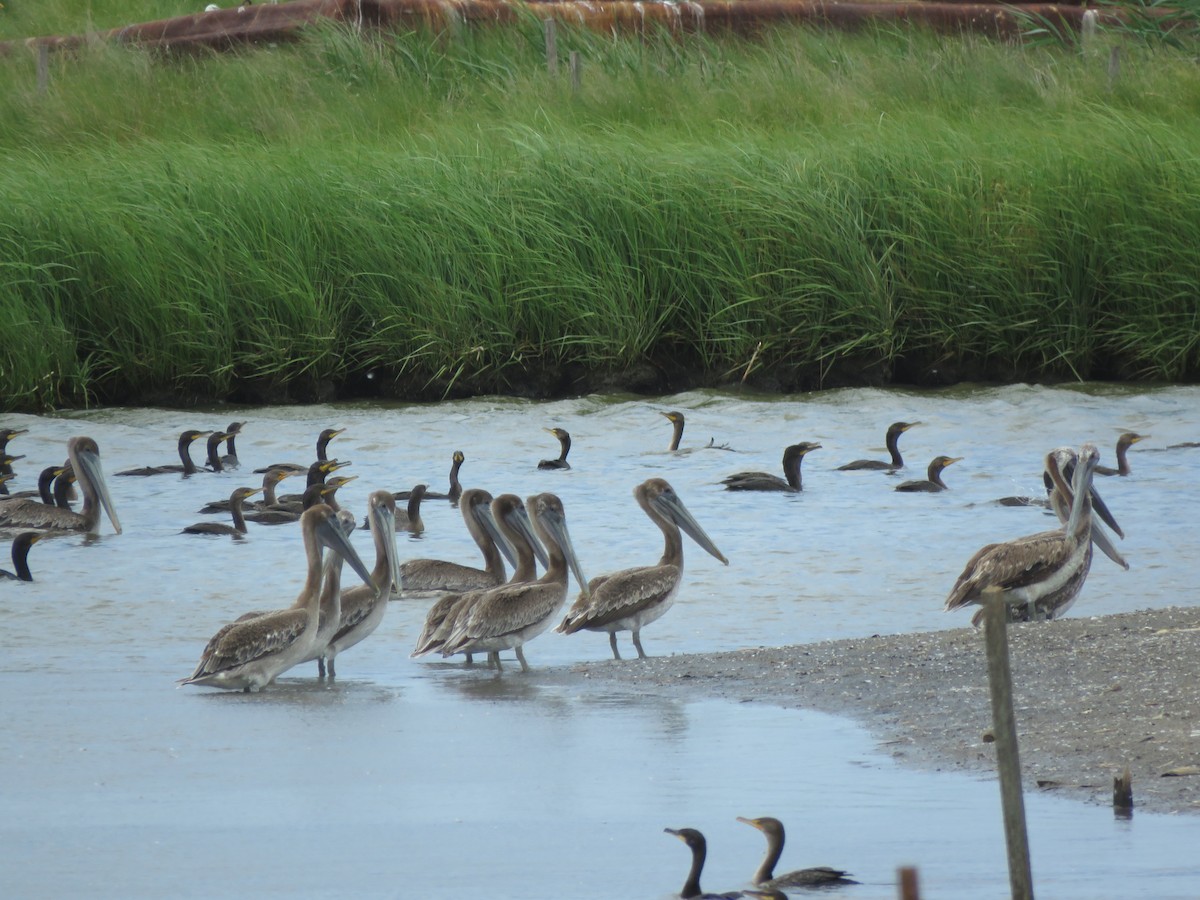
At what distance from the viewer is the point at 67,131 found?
65.6ft

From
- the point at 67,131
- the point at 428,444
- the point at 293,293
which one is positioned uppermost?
the point at 67,131

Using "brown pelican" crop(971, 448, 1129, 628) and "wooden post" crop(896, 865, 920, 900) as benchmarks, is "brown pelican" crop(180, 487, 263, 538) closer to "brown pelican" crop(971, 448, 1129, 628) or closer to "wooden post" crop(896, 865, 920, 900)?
"brown pelican" crop(971, 448, 1129, 628)

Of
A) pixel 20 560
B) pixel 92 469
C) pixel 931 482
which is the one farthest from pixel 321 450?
pixel 931 482

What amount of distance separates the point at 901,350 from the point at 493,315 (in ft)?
10.9

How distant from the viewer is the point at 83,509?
11.7 m

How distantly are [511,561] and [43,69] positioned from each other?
14685 mm

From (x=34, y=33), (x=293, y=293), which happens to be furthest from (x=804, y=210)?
(x=34, y=33)

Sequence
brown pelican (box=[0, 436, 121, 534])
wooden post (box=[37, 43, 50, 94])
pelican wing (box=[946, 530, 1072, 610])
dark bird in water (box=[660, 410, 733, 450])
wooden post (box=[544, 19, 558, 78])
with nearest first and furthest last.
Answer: pelican wing (box=[946, 530, 1072, 610]), brown pelican (box=[0, 436, 121, 534]), dark bird in water (box=[660, 410, 733, 450]), wooden post (box=[544, 19, 558, 78]), wooden post (box=[37, 43, 50, 94])

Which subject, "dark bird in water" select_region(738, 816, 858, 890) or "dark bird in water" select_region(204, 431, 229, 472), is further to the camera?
"dark bird in water" select_region(204, 431, 229, 472)

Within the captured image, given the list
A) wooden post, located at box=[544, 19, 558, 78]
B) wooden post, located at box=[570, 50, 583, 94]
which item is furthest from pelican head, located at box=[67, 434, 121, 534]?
wooden post, located at box=[544, 19, 558, 78]

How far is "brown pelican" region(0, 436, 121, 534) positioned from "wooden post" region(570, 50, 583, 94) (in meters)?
8.54

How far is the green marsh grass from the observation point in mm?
14234

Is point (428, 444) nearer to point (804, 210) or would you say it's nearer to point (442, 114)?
point (804, 210)

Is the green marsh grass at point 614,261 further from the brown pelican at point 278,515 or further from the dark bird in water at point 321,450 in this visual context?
the brown pelican at point 278,515
